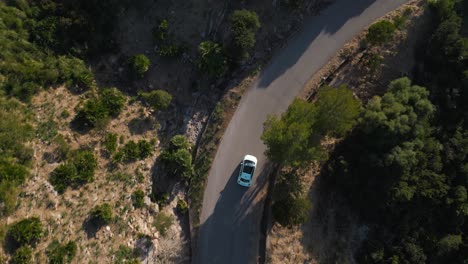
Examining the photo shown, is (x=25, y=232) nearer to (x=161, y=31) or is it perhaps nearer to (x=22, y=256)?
(x=22, y=256)

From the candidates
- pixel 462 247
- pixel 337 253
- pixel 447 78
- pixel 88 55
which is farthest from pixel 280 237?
pixel 88 55

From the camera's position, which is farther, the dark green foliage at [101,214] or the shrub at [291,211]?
the shrub at [291,211]

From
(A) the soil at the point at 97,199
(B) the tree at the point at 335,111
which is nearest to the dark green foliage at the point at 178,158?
(A) the soil at the point at 97,199

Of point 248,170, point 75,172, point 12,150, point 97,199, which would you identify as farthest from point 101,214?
point 248,170

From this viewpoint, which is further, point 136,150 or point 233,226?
point 233,226

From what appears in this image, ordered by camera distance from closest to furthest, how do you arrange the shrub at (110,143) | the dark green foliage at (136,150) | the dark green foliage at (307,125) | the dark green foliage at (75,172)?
the dark green foliage at (75,172)
the dark green foliage at (307,125)
the shrub at (110,143)
the dark green foliage at (136,150)

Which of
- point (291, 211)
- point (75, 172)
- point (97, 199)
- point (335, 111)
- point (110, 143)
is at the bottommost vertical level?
point (291, 211)

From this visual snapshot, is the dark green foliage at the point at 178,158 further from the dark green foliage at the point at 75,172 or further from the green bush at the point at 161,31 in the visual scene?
the green bush at the point at 161,31

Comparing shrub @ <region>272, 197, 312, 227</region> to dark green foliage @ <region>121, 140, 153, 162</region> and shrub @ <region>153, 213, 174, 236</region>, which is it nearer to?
shrub @ <region>153, 213, 174, 236</region>
